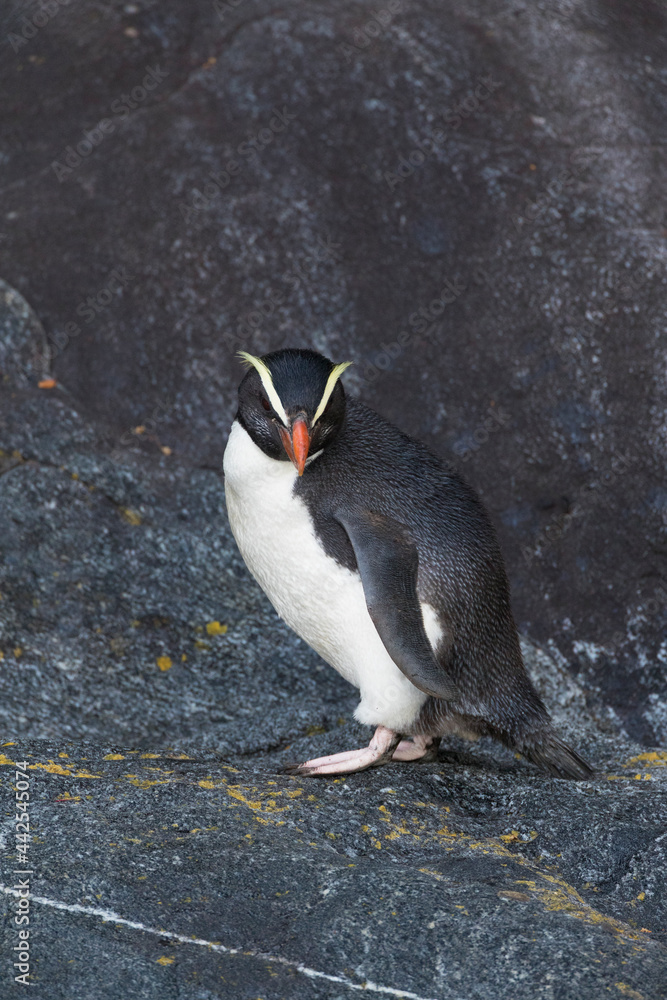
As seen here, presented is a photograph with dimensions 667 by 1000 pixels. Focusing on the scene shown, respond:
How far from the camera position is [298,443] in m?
2.43

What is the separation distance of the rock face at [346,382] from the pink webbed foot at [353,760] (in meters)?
0.06

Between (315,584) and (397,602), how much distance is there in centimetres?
26

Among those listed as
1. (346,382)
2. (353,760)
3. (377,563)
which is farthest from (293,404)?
(346,382)

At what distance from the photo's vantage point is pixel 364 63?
4406 mm

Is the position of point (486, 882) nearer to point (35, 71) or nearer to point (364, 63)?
point (364, 63)

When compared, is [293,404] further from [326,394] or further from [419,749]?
[419,749]

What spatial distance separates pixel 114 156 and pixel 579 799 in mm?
2981

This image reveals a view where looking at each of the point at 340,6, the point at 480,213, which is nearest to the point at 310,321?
the point at 480,213

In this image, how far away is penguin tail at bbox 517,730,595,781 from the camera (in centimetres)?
275

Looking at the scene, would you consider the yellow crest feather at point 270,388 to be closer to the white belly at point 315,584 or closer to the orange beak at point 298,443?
the orange beak at point 298,443

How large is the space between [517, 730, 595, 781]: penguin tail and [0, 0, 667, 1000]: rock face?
6 centimetres

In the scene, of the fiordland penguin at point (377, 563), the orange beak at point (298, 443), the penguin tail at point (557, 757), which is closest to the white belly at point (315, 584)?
the fiordland penguin at point (377, 563)

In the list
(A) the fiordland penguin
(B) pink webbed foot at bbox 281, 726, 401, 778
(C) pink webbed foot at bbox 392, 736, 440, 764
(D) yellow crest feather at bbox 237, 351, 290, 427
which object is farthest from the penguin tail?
(D) yellow crest feather at bbox 237, 351, 290, 427

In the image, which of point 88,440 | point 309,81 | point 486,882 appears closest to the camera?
point 486,882
